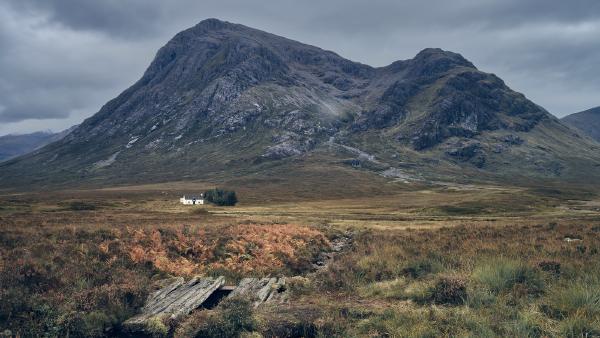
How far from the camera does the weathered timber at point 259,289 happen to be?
15477mm

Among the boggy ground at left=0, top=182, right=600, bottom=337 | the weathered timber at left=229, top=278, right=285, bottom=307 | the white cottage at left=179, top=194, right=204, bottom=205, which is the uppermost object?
the boggy ground at left=0, top=182, right=600, bottom=337

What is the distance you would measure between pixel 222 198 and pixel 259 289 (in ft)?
312

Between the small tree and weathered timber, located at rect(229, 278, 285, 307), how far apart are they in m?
92.0

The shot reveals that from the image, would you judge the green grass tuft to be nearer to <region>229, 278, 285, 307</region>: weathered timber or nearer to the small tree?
<region>229, 278, 285, 307</region>: weathered timber

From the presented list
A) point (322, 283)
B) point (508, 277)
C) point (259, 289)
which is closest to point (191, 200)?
point (259, 289)

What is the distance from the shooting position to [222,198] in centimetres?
10981

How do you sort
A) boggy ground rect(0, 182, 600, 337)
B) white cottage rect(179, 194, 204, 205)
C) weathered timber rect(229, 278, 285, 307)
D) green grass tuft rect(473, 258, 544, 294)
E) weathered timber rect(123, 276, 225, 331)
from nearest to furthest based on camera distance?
boggy ground rect(0, 182, 600, 337), green grass tuft rect(473, 258, 544, 294), weathered timber rect(123, 276, 225, 331), weathered timber rect(229, 278, 285, 307), white cottage rect(179, 194, 204, 205)

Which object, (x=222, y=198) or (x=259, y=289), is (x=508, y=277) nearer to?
(x=259, y=289)

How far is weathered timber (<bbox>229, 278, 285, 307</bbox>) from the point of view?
609 inches

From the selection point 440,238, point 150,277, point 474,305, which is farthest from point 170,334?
point 440,238

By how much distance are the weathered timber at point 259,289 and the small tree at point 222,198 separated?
3623 inches

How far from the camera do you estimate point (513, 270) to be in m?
14.0

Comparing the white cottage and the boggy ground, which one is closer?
the boggy ground

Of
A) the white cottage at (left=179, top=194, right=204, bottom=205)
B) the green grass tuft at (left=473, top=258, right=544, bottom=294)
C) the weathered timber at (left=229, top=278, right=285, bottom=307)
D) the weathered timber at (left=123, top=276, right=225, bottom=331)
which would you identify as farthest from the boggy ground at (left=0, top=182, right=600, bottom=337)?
the white cottage at (left=179, top=194, right=204, bottom=205)
